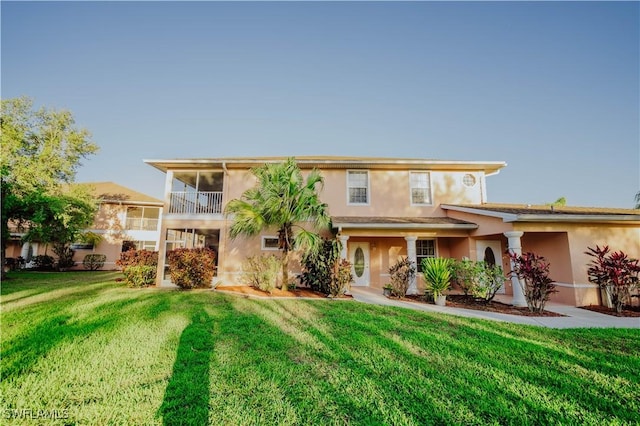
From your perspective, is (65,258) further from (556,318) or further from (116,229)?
(556,318)

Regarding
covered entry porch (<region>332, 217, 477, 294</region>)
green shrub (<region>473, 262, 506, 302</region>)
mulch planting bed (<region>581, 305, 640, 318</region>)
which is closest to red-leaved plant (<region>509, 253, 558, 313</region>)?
green shrub (<region>473, 262, 506, 302</region>)

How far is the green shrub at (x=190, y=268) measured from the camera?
1043cm

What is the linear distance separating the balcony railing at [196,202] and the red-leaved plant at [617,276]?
1437cm

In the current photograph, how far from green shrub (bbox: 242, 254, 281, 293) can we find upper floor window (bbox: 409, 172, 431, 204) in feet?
24.4

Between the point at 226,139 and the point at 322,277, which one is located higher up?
the point at 226,139

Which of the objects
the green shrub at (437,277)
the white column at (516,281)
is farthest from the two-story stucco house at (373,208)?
the white column at (516,281)

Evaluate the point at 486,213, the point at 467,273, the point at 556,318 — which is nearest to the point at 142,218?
the point at 467,273

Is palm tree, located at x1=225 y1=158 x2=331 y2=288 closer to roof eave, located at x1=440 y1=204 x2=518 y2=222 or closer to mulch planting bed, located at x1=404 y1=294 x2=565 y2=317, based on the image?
mulch planting bed, located at x1=404 y1=294 x2=565 y2=317

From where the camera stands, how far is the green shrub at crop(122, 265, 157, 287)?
11148 mm

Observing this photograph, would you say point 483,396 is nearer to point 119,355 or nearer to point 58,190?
point 119,355

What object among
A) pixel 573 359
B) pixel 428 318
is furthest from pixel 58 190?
pixel 573 359

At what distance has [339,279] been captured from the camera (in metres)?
9.27

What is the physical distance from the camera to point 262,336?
4.89 metres

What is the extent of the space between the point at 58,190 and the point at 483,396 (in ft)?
81.3
